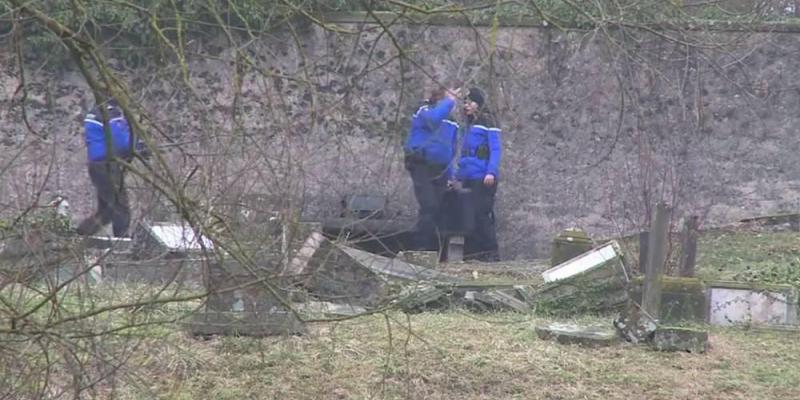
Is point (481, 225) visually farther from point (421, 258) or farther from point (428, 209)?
point (421, 258)

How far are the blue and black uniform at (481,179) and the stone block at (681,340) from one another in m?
4.87

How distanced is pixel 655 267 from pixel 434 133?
303 cm

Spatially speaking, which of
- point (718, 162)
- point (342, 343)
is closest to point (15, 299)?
point (342, 343)

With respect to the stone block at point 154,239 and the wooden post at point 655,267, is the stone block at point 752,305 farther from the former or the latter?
the stone block at point 154,239

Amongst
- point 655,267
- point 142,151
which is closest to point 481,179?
point 655,267

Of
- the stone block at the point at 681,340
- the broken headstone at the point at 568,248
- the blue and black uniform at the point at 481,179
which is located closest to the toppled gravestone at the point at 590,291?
the stone block at the point at 681,340

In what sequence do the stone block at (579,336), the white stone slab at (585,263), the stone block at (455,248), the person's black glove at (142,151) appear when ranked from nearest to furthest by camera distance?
1. the person's black glove at (142,151)
2. the stone block at (579,336)
3. the white stone slab at (585,263)
4. the stone block at (455,248)

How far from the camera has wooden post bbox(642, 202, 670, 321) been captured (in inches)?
292

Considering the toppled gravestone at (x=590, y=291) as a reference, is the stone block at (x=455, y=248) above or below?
below

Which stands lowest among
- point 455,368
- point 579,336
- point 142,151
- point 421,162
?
point 455,368

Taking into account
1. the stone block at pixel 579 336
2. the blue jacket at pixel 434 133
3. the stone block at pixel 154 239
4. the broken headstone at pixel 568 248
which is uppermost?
the blue jacket at pixel 434 133

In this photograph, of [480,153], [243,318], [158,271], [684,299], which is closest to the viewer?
[158,271]

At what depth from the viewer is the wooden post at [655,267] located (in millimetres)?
7426

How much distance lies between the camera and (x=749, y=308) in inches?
313
